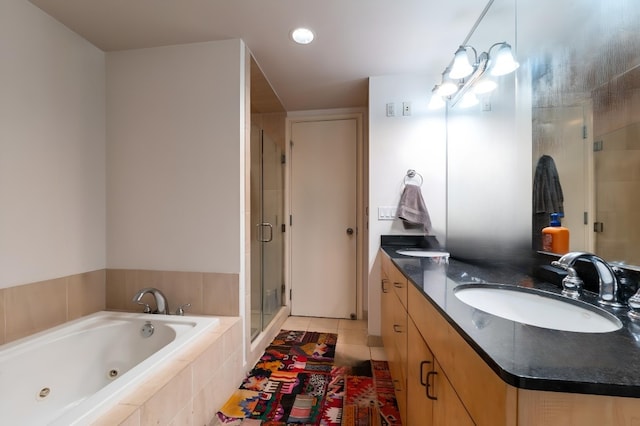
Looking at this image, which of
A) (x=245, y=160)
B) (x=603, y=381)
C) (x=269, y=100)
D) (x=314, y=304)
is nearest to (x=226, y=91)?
(x=245, y=160)

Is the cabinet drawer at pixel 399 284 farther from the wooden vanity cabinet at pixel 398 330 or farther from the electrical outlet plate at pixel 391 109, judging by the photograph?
the electrical outlet plate at pixel 391 109

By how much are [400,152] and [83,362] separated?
2471 mm

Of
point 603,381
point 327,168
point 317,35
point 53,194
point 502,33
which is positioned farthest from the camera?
point 327,168

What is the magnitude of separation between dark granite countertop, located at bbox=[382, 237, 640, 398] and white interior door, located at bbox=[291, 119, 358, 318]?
199 cm

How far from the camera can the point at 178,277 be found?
5.81 feet

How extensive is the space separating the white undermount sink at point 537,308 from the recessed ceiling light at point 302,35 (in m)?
1.67

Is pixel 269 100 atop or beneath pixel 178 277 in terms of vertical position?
atop

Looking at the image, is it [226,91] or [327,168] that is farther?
[327,168]

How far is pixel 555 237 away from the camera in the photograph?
1087 mm

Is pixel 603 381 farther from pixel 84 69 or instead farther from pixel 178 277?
pixel 84 69

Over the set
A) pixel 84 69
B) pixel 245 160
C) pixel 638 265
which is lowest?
pixel 638 265

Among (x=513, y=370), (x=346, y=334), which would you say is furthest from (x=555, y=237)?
(x=346, y=334)

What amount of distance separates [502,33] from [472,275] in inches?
50.8

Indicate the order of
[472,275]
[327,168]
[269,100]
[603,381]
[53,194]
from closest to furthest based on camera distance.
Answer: [603,381]
[472,275]
[53,194]
[269,100]
[327,168]
